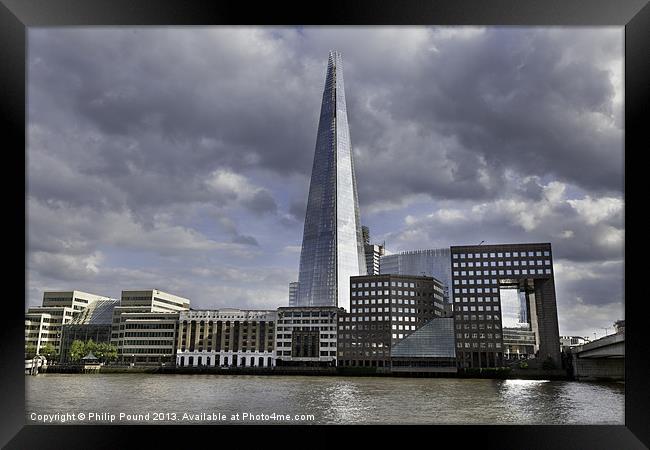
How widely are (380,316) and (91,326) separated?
989 inches

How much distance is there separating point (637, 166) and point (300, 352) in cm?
4392

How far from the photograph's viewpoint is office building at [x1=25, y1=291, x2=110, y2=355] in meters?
46.0

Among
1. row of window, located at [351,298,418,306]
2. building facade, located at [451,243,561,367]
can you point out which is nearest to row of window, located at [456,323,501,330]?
building facade, located at [451,243,561,367]

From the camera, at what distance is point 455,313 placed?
44844mm

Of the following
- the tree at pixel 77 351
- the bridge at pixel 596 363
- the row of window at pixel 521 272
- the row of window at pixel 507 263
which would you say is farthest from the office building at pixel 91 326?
the bridge at pixel 596 363

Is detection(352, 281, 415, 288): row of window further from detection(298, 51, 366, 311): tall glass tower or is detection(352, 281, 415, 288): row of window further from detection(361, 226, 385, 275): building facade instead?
detection(361, 226, 385, 275): building facade

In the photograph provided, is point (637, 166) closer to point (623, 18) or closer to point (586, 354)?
point (623, 18)

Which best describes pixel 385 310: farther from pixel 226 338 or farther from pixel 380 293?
pixel 226 338

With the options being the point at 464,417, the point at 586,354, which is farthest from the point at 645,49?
the point at 586,354

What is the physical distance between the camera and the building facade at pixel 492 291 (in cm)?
4262

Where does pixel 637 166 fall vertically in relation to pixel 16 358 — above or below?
above

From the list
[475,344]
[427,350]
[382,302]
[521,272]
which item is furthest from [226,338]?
[521,272]

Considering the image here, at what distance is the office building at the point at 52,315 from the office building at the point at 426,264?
42011mm

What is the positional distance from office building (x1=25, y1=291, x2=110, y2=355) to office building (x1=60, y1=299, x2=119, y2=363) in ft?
1.31
